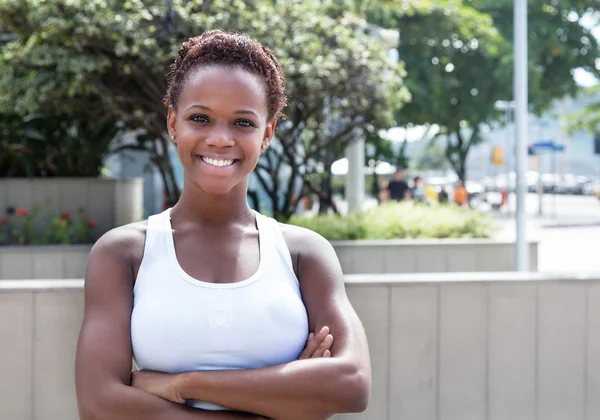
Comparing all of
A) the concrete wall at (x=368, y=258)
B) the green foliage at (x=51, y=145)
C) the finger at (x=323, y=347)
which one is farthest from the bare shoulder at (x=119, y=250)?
the green foliage at (x=51, y=145)

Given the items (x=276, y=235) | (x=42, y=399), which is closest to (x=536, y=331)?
(x=42, y=399)

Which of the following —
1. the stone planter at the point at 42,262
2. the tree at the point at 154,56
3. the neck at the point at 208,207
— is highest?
the tree at the point at 154,56

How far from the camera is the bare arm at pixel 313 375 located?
1.98 m

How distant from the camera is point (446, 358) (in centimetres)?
461

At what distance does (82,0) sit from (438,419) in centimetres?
877

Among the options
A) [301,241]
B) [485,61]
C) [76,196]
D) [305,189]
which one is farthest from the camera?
[485,61]

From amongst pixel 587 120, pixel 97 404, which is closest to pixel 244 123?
pixel 97 404

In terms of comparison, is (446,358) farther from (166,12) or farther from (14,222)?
(14,222)

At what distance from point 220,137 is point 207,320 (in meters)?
Answer: 0.42

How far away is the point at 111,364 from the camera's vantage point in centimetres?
201

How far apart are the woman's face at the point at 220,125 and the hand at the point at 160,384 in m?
0.45

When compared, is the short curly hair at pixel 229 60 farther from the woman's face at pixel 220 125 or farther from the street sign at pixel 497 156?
the street sign at pixel 497 156

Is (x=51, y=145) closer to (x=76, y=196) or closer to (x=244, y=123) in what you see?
(x=76, y=196)

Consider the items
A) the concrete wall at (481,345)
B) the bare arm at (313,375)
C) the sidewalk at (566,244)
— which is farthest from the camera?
the sidewalk at (566,244)
